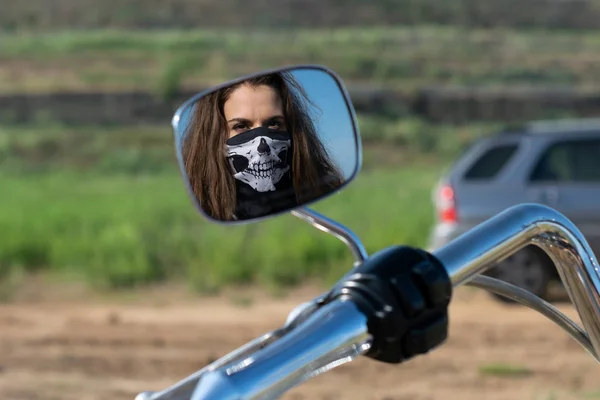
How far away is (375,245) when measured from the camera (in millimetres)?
13938

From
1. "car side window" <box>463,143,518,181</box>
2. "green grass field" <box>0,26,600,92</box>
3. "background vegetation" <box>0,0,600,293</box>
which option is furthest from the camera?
"green grass field" <box>0,26,600,92</box>

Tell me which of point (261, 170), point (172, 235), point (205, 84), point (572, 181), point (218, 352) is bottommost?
point (205, 84)

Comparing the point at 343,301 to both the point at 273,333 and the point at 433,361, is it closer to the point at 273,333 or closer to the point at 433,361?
the point at 273,333

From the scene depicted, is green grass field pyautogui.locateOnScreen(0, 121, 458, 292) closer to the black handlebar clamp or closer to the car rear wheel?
the car rear wheel

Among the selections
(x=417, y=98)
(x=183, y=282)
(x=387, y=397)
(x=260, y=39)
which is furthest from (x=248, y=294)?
(x=260, y=39)

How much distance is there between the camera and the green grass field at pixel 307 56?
44469 mm

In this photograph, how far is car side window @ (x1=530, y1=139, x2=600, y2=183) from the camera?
11.2 m

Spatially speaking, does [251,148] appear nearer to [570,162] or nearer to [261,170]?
[261,170]

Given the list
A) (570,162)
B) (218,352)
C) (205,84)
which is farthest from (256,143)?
(205,84)

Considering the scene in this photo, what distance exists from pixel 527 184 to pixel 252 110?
31.9ft

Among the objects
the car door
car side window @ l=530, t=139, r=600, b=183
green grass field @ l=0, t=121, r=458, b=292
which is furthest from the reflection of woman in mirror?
green grass field @ l=0, t=121, r=458, b=292

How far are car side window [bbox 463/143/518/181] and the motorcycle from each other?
9.58 m

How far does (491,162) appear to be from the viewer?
11.5 meters

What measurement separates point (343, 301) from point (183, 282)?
1155cm
